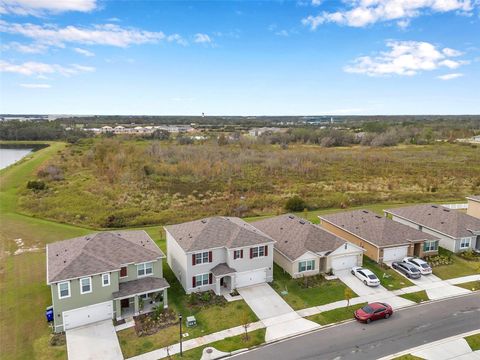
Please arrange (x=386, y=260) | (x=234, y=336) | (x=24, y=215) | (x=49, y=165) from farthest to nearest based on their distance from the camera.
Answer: (x=49, y=165), (x=24, y=215), (x=386, y=260), (x=234, y=336)

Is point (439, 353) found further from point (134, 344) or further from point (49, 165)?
point (49, 165)

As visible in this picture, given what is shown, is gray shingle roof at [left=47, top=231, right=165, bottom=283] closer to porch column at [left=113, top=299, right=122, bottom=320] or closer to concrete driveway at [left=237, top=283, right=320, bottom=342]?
porch column at [left=113, top=299, right=122, bottom=320]

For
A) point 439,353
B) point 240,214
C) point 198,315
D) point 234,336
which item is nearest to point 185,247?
point 198,315

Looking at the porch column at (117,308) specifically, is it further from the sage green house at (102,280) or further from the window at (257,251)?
the window at (257,251)

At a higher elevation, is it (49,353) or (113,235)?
(113,235)

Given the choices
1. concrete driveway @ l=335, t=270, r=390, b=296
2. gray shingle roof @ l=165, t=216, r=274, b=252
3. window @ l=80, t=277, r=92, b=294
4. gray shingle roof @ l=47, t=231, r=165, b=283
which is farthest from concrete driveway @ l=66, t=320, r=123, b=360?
concrete driveway @ l=335, t=270, r=390, b=296

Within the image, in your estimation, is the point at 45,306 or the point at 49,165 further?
the point at 49,165

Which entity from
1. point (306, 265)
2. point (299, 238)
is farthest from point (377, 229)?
point (306, 265)
